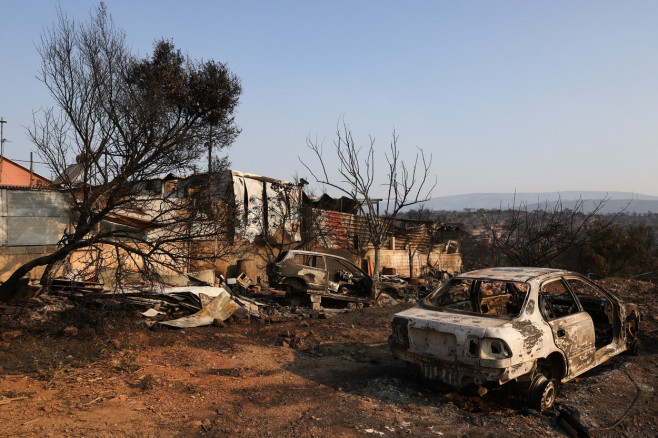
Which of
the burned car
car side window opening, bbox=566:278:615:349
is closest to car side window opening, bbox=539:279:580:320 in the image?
car side window opening, bbox=566:278:615:349

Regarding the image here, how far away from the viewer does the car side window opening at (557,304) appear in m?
5.42

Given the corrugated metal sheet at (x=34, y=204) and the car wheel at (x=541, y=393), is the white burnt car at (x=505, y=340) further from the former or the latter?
the corrugated metal sheet at (x=34, y=204)

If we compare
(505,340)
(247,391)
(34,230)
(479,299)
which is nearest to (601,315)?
(479,299)

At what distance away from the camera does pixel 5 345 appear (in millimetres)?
7125

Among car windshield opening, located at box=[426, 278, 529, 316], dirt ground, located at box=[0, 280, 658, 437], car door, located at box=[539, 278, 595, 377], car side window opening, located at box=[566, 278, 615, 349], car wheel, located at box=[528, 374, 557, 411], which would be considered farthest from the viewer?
car side window opening, located at box=[566, 278, 615, 349]

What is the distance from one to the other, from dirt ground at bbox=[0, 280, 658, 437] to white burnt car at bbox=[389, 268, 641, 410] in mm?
330

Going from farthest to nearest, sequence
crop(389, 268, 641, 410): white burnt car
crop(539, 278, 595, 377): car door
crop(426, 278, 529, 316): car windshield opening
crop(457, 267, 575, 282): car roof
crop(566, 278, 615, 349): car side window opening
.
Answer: crop(566, 278, 615, 349): car side window opening
crop(426, 278, 529, 316): car windshield opening
crop(457, 267, 575, 282): car roof
crop(539, 278, 595, 377): car door
crop(389, 268, 641, 410): white burnt car

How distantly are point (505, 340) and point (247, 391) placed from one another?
304cm

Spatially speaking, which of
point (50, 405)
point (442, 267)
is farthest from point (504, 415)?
point (442, 267)

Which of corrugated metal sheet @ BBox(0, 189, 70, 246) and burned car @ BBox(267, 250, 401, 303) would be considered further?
burned car @ BBox(267, 250, 401, 303)

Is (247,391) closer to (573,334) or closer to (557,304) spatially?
(573,334)

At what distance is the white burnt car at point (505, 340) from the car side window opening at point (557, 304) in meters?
0.02

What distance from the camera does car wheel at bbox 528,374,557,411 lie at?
491cm

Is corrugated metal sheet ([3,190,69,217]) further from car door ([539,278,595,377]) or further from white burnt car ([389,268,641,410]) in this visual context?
car door ([539,278,595,377])
